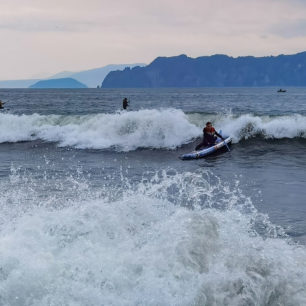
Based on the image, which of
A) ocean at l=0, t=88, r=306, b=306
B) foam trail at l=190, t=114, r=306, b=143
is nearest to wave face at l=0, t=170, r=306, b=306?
ocean at l=0, t=88, r=306, b=306

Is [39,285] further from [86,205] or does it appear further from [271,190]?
[271,190]

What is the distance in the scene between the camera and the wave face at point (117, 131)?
2634 cm

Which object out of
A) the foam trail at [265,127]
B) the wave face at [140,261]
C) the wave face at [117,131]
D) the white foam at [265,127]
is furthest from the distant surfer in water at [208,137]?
the wave face at [140,261]

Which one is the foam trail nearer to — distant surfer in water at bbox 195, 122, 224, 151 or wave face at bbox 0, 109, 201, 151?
wave face at bbox 0, 109, 201, 151

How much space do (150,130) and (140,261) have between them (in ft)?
68.6

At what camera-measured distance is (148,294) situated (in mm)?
5926

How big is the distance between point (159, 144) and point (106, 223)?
60.5ft

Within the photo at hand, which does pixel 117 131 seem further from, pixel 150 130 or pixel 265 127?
pixel 265 127

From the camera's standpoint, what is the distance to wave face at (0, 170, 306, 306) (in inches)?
234

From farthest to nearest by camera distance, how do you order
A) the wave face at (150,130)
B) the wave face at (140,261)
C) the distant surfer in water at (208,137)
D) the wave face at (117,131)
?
the wave face at (150,130) < the wave face at (117,131) < the distant surfer in water at (208,137) < the wave face at (140,261)

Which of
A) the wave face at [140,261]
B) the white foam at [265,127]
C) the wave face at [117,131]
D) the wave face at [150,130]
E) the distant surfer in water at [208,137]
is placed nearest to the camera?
the wave face at [140,261]

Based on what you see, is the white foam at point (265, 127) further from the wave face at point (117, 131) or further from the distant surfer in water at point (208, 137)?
the distant surfer in water at point (208, 137)

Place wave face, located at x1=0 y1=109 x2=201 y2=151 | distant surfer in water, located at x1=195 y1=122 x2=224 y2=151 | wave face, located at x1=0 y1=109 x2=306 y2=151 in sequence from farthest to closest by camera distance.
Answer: wave face, located at x1=0 y1=109 x2=306 y2=151, wave face, located at x1=0 y1=109 x2=201 y2=151, distant surfer in water, located at x1=195 y1=122 x2=224 y2=151

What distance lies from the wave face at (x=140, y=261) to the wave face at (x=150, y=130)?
1759cm
